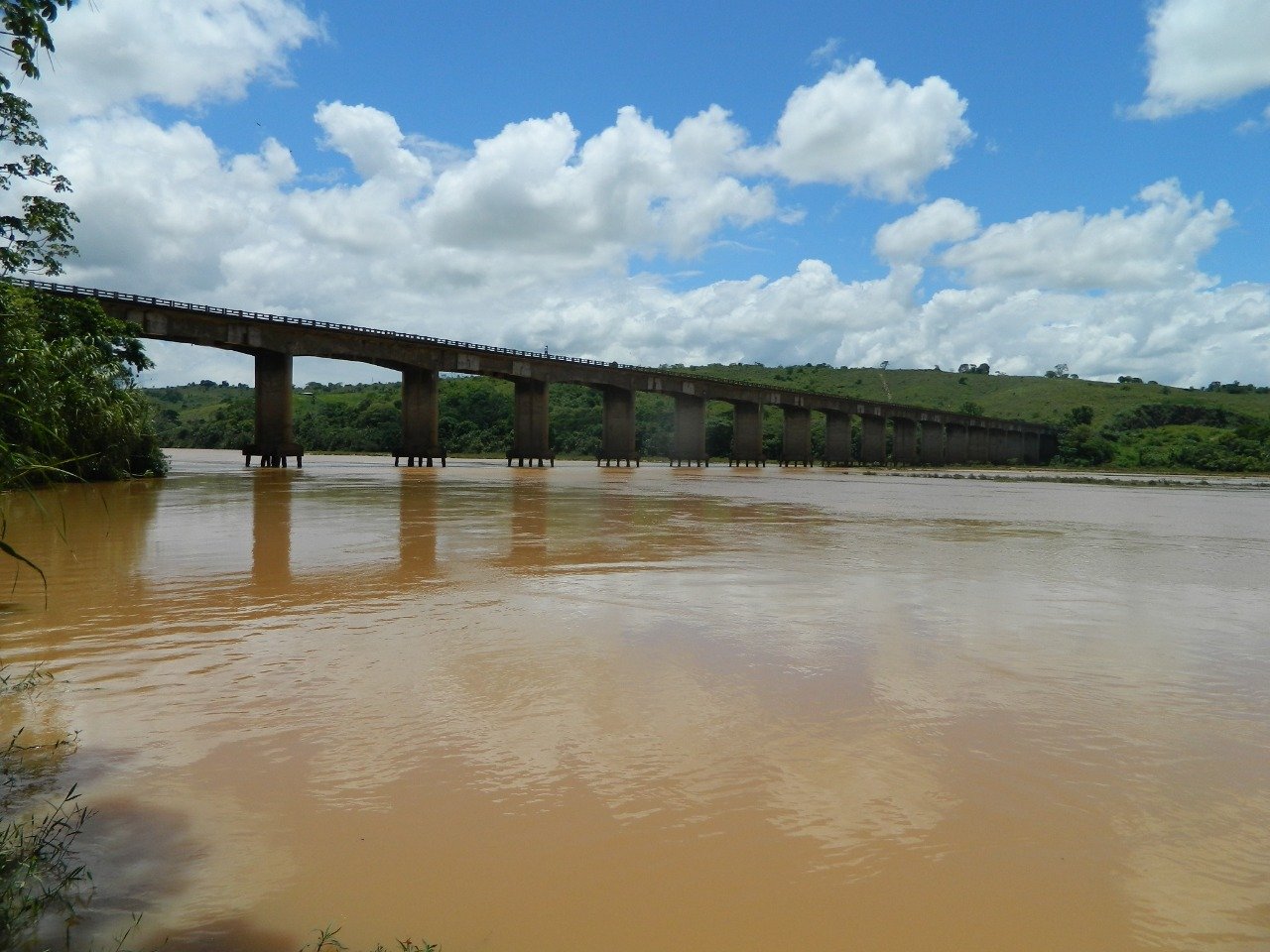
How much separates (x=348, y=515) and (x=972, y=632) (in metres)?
15.9

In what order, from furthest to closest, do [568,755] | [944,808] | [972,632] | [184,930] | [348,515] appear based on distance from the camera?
[348,515] < [972,632] < [568,755] < [944,808] < [184,930]

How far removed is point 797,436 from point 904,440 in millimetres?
25182

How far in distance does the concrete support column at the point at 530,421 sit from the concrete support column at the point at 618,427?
10840 millimetres

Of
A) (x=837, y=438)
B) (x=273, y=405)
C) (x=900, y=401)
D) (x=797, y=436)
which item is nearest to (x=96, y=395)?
(x=273, y=405)

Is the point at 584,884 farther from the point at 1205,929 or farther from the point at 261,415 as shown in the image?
the point at 261,415

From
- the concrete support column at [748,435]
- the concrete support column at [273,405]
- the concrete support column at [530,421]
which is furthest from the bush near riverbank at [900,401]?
the concrete support column at [273,405]

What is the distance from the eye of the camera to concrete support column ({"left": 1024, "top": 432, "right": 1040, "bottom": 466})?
138m

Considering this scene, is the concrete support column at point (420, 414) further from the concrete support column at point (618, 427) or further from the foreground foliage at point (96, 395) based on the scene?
the foreground foliage at point (96, 395)

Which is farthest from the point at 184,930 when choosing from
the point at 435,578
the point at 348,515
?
the point at 348,515

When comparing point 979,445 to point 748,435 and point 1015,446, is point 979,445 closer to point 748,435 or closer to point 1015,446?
point 1015,446

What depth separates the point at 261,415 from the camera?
172 feet

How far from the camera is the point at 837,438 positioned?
355 ft

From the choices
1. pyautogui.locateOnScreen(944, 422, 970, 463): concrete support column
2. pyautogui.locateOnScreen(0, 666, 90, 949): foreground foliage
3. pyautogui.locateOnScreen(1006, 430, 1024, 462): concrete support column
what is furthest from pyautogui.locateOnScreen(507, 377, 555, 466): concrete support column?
pyautogui.locateOnScreen(1006, 430, 1024, 462): concrete support column

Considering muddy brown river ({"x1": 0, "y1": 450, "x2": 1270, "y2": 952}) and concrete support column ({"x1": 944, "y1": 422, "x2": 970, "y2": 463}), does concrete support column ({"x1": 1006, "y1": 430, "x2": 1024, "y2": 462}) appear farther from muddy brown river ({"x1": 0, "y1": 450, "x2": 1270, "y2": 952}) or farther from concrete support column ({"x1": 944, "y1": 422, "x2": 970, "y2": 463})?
muddy brown river ({"x1": 0, "y1": 450, "x2": 1270, "y2": 952})
